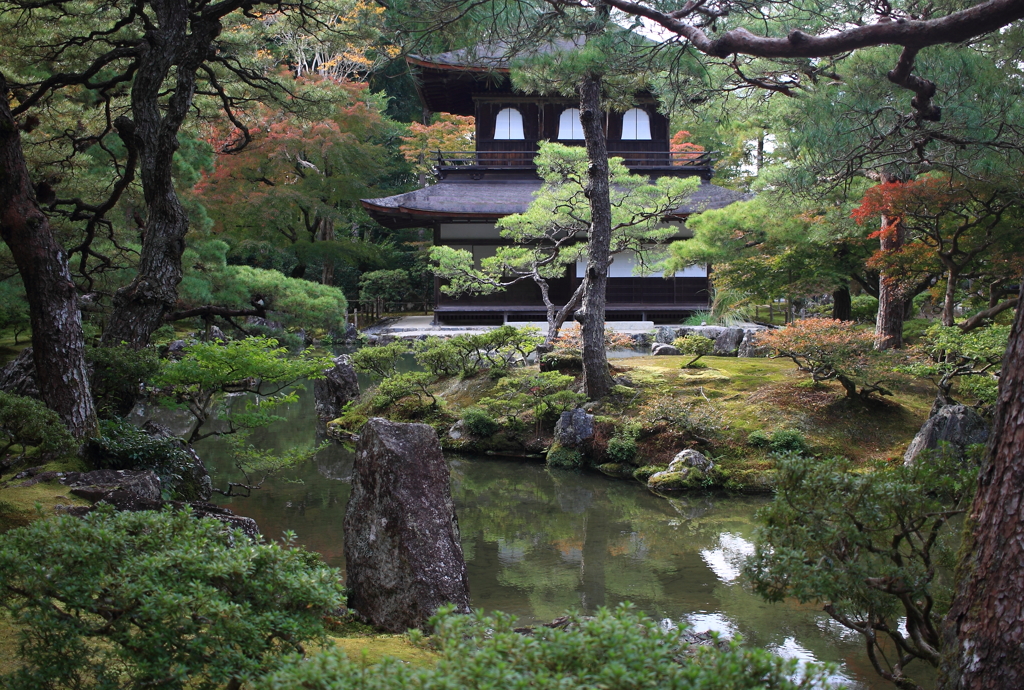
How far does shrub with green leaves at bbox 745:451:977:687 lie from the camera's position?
3004mm

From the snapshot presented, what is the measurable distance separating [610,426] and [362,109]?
51.8 feet

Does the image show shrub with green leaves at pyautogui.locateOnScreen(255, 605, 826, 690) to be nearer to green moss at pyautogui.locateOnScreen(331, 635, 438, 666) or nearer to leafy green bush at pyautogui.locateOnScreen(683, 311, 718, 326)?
green moss at pyautogui.locateOnScreen(331, 635, 438, 666)

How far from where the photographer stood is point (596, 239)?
10.1m

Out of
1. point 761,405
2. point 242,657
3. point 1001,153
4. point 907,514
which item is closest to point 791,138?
point 1001,153

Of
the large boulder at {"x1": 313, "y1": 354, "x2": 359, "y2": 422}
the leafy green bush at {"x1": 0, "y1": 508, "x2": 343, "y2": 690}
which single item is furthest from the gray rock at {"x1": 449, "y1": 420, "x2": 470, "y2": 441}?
the leafy green bush at {"x1": 0, "y1": 508, "x2": 343, "y2": 690}

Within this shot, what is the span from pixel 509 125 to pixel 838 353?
48.7ft

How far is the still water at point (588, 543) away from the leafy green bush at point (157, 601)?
2789 millimetres

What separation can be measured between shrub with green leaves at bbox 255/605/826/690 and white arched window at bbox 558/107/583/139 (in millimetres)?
20382

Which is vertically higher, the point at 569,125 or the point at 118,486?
the point at 569,125

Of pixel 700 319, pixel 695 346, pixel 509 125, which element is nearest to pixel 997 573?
pixel 695 346

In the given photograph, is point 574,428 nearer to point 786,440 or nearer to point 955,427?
point 786,440

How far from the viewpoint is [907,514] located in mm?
3295

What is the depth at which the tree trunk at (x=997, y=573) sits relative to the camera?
8.70 feet

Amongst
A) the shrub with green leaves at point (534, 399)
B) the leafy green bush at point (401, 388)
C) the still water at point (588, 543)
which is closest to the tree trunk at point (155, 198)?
the still water at point (588, 543)
